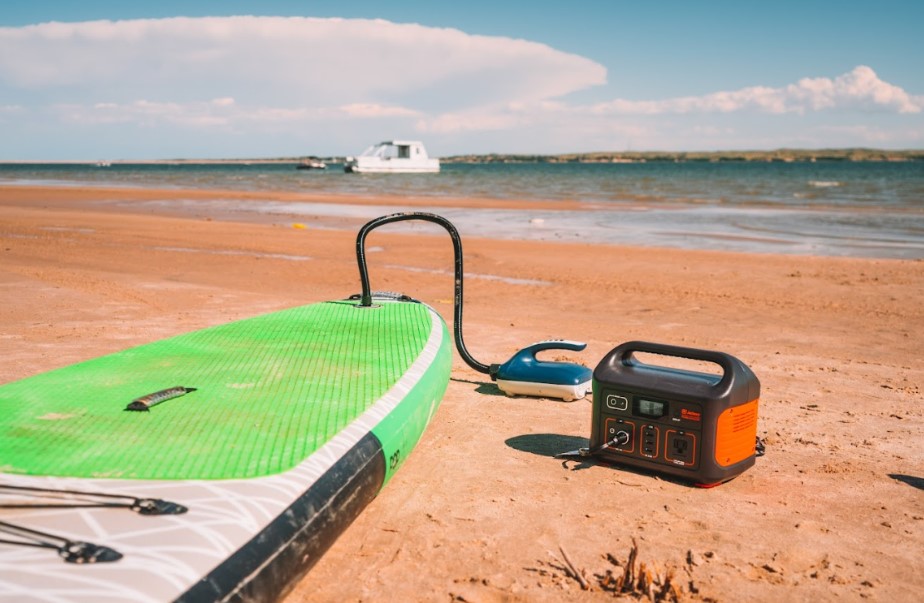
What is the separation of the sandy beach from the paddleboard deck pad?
463 mm

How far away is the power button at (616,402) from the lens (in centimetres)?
404

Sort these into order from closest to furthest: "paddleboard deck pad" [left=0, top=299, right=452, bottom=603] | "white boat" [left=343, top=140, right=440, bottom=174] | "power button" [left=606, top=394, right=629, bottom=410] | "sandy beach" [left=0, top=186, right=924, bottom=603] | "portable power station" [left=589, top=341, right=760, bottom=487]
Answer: "paddleboard deck pad" [left=0, top=299, right=452, bottom=603]
"sandy beach" [left=0, top=186, right=924, bottom=603]
"portable power station" [left=589, top=341, right=760, bottom=487]
"power button" [left=606, top=394, right=629, bottom=410]
"white boat" [left=343, top=140, right=440, bottom=174]

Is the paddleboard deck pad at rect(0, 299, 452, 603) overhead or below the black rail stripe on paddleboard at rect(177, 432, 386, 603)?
overhead

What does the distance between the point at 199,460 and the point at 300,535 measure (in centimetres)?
52

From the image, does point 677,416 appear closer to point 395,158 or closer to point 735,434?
point 735,434

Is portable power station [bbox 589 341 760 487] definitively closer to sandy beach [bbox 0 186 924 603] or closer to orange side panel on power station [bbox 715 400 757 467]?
orange side panel on power station [bbox 715 400 757 467]

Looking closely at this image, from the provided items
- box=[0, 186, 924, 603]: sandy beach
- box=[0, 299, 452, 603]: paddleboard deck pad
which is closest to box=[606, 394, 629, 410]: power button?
box=[0, 186, 924, 603]: sandy beach

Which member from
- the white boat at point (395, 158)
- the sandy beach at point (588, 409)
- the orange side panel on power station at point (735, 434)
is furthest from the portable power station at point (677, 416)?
the white boat at point (395, 158)

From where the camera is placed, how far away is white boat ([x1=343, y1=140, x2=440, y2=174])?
62.2 m

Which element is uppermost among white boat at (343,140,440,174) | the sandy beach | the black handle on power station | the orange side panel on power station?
white boat at (343,140,440,174)

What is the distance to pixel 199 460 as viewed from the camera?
277 cm

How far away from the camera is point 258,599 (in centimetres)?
231

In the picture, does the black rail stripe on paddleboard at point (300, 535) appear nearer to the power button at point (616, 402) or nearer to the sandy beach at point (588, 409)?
the sandy beach at point (588, 409)

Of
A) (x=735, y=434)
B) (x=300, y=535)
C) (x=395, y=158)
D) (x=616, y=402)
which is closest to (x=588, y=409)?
(x=616, y=402)
